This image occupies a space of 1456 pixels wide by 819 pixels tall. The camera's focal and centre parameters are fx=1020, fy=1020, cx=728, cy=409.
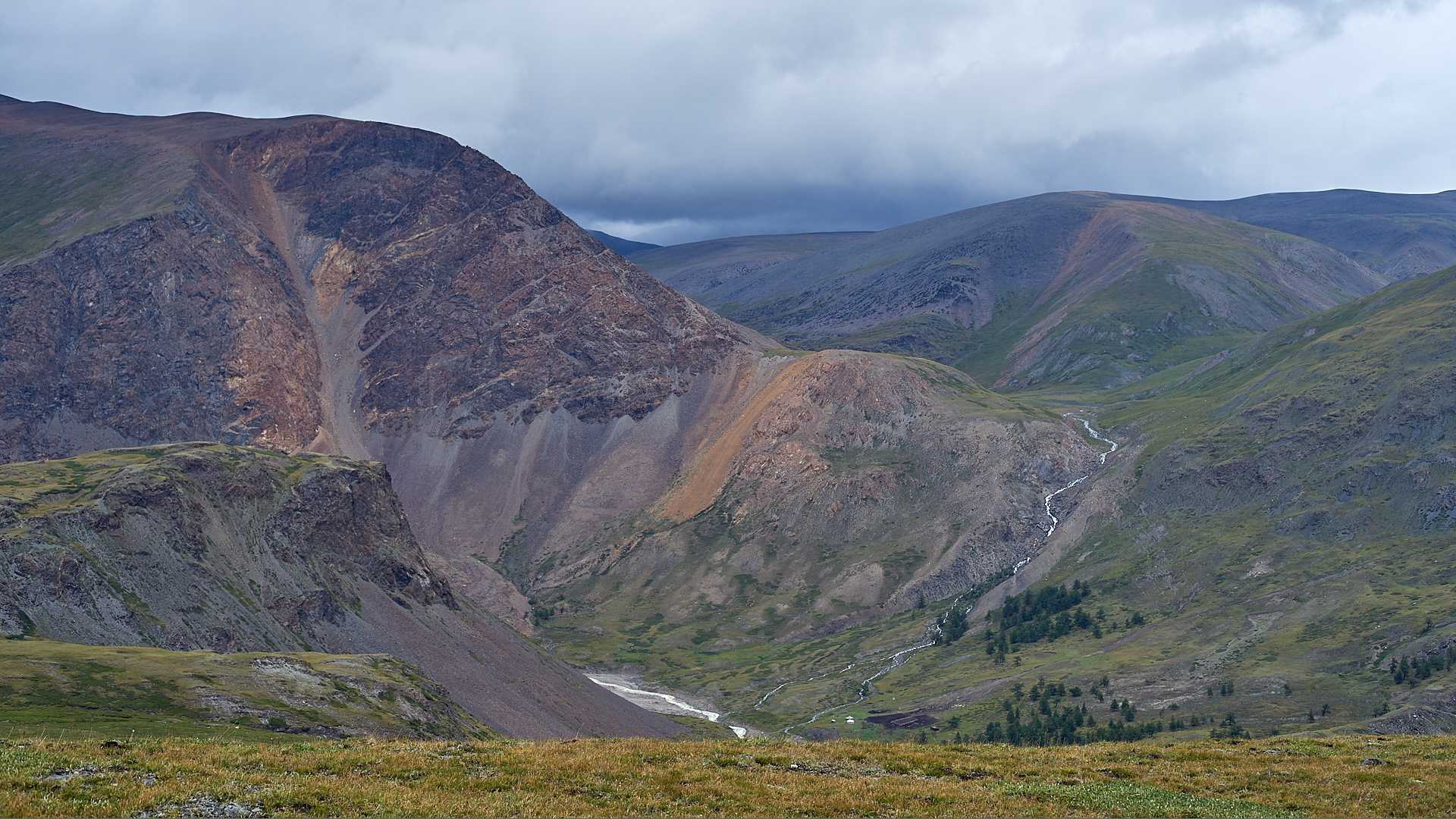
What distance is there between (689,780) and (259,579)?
11259cm

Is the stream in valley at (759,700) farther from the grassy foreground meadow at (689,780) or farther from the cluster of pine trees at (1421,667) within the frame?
the grassy foreground meadow at (689,780)

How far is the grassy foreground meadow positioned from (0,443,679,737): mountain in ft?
176

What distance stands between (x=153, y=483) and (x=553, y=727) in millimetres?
57297

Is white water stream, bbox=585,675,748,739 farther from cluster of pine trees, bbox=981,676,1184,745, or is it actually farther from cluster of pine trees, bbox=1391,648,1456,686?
cluster of pine trees, bbox=1391,648,1456,686

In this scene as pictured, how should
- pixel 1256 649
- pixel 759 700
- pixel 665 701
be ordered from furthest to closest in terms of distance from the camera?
1. pixel 665 701
2. pixel 759 700
3. pixel 1256 649

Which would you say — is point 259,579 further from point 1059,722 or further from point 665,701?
point 1059,722

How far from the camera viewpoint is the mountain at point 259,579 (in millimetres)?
104312

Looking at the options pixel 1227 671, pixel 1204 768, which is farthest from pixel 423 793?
pixel 1227 671

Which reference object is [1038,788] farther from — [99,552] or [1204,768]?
[99,552]

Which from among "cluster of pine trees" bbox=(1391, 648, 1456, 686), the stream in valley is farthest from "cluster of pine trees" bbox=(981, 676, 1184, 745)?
"cluster of pine trees" bbox=(1391, 648, 1456, 686)

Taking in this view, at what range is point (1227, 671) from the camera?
15400 centimetres

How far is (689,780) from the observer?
31578mm

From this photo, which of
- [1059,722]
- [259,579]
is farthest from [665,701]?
[259,579]

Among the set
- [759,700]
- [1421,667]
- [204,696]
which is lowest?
[759,700]
